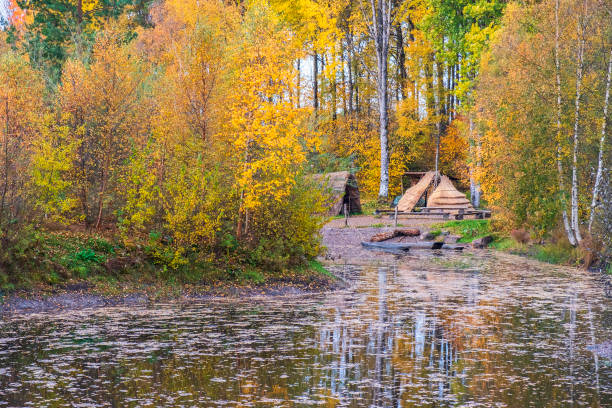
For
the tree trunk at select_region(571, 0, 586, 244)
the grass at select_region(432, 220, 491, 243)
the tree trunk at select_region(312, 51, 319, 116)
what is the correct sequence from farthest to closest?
the tree trunk at select_region(312, 51, 319, 116) < the grass at select_region(432, 220, 491, 243) < the tree trunk at select_region(571, 0, 586, 244)

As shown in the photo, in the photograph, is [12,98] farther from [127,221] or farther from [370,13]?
[370,13]

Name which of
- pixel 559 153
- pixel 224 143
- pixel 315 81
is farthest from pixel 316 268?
pixel 315 81

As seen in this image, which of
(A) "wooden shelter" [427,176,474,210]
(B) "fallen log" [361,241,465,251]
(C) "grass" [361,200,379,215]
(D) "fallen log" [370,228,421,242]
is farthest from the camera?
(C) "grass" [361,200,379,215]

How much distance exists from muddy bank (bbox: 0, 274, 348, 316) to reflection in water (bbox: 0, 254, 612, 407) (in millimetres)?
789

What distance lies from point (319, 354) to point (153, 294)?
6.83 meters

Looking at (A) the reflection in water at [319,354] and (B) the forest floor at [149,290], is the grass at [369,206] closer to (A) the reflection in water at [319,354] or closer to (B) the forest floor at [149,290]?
(B) the forest floor at [149,290]

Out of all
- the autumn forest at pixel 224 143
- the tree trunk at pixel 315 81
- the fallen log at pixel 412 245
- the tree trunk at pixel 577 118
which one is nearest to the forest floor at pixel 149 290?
the autumn forest at pixel 224 143

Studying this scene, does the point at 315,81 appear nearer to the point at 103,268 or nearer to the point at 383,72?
the point at 383,72

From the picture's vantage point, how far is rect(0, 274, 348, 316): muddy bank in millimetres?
15258

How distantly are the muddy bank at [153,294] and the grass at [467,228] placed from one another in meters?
18.2

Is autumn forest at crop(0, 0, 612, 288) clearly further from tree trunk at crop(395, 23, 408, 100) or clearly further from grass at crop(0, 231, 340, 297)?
tree trunk at crop(395, 23, 408, 100)

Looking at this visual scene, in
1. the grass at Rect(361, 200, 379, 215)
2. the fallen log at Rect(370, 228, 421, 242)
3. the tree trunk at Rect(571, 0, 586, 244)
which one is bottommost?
the fallen log at Rect(370, 228, 421, 242)

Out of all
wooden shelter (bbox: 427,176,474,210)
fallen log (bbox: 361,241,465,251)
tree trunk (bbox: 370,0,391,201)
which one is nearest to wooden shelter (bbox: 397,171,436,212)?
wooden shelter (bbox: 427,176,474,210)

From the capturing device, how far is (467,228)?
38938 mm
